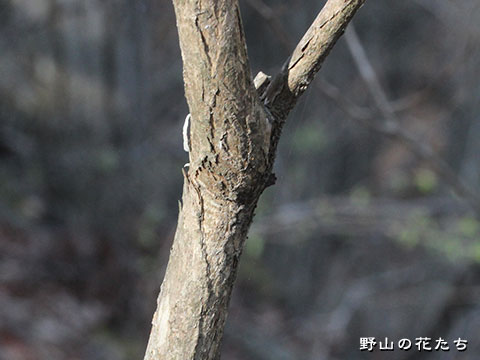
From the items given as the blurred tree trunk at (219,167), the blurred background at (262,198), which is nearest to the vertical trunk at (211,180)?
the blurred tree trunk at (219,167)

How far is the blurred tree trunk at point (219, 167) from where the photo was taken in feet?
2.14

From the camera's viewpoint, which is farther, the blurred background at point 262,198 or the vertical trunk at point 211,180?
the blurred background at point 262,198

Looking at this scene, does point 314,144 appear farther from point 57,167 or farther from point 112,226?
point 57,167

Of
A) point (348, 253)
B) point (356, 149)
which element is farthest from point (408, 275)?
point (356, 149)

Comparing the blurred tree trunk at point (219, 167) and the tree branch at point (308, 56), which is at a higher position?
the tree branch at point (308, 56)

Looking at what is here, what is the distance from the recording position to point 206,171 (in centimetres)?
71

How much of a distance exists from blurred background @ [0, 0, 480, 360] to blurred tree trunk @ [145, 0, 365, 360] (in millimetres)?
1885

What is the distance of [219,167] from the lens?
0.69 m

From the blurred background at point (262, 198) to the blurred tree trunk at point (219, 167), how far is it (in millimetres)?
1885

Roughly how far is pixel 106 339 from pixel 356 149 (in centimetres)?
225

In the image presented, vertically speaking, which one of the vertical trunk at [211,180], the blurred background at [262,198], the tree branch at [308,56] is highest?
the blurred background at [262,198]

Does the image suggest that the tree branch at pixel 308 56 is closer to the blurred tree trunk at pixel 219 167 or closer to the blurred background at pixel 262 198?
the blurred tree trunk at pixel 219 167

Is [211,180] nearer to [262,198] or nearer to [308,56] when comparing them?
[308,56]

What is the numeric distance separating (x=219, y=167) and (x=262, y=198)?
2.55 m
